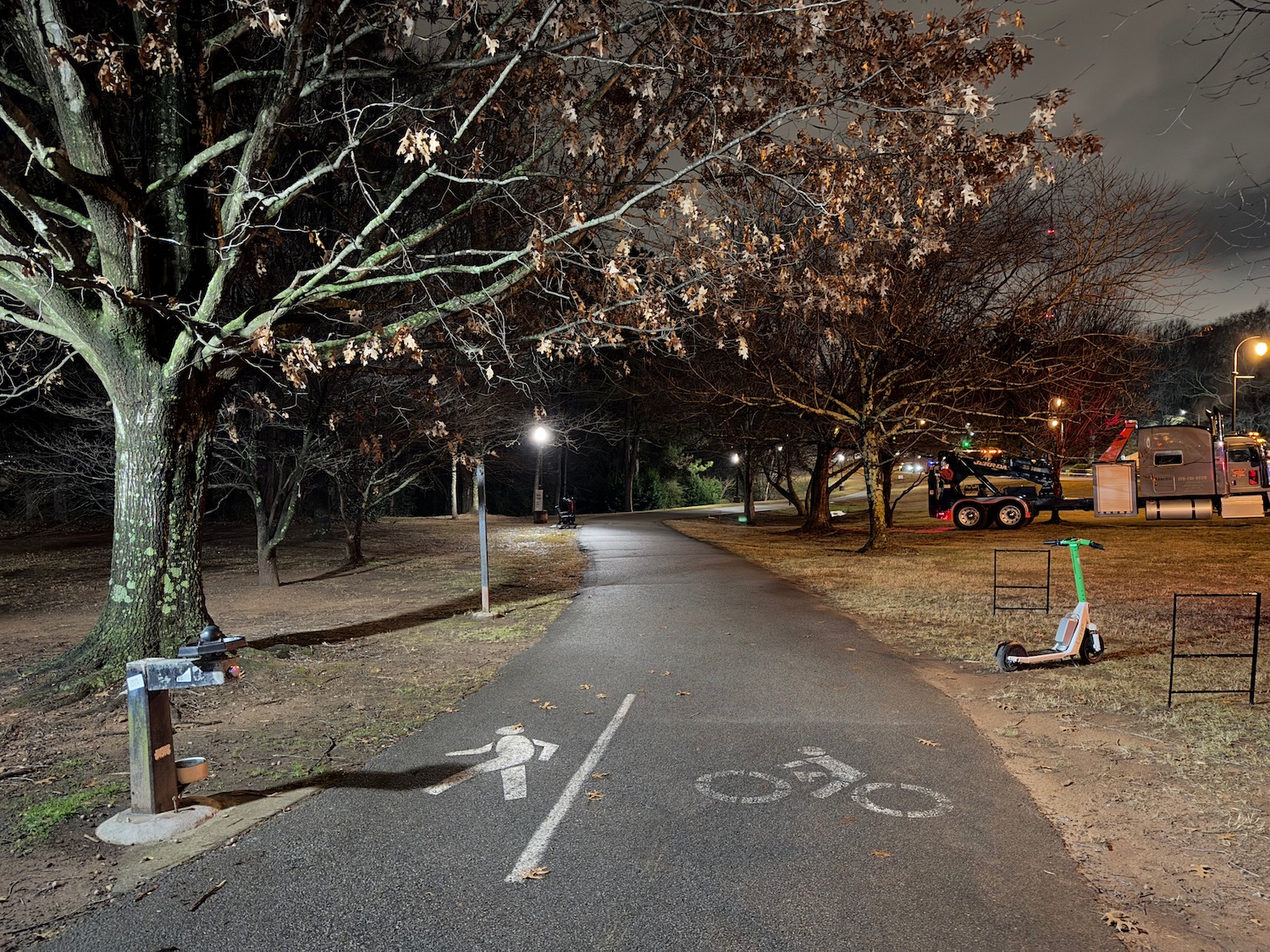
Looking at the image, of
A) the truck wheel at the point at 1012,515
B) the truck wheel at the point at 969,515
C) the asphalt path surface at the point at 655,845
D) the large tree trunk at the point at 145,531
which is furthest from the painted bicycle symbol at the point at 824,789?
the truck wheel at the point at 1012,515

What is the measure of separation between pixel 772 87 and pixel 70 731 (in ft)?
33.7

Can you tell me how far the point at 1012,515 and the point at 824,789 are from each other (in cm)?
2821

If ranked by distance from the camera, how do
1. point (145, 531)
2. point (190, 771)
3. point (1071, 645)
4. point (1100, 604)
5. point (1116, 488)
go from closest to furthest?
point (190, 771)
point (145, 531)
point (1071, 645)
point (1100, 604)
point (1116, 488)

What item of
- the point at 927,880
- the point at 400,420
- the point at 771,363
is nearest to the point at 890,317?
the point at 771,363

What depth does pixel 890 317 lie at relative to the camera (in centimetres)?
2081

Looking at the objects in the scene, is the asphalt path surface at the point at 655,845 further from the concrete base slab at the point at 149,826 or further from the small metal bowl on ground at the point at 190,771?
the small metal bowl on ground at the point at 190,771

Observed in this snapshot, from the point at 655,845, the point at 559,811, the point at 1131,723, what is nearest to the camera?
the point at 655,845

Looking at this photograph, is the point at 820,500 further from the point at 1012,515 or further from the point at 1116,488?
the point at 1116,488

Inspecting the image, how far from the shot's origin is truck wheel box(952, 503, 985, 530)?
1192 inches

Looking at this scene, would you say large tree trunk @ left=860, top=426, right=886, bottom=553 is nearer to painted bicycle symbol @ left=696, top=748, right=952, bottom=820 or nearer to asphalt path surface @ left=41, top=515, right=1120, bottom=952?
asphalt path surface @ left=41, top=515, right=1120, bottom=952

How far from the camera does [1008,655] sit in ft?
29.0

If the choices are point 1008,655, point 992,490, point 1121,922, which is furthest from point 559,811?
point 992,490

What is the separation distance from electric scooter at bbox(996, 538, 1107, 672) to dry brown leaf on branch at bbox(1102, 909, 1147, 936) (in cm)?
521

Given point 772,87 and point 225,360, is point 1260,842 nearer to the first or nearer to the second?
point 772,87
